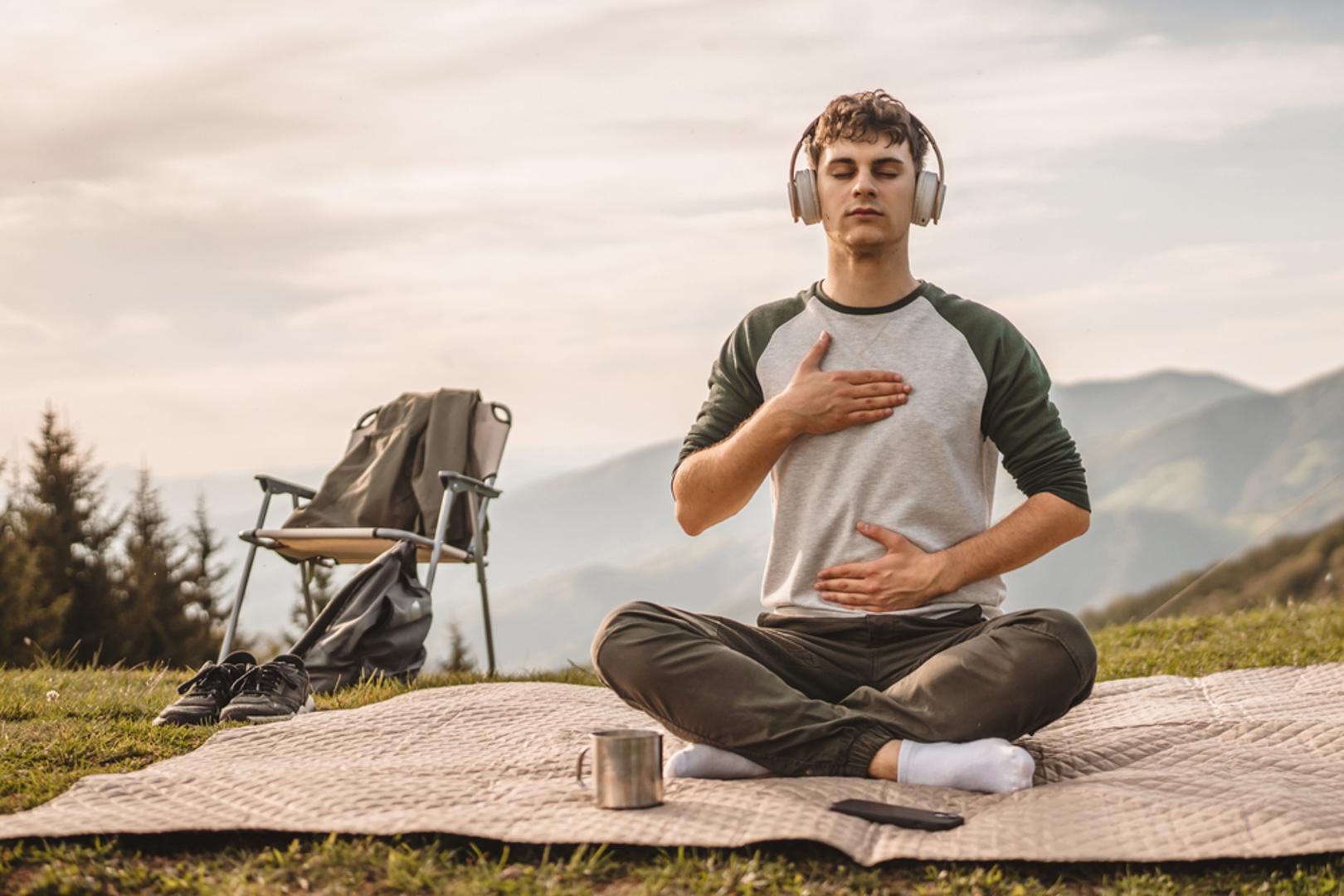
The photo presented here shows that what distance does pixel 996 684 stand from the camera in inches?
102

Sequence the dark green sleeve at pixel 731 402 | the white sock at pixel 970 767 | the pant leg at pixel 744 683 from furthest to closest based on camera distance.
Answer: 1. the dark green sleeve at pixel 731 402
2. the pant leg at pixel 744 683
3. the white sock at pixel 970 767

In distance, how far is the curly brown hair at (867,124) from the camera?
294cm

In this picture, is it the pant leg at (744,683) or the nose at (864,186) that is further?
the nose at (864,186)

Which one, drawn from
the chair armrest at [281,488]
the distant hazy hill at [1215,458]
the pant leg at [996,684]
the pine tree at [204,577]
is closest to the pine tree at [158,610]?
the pine tree at [204,577]

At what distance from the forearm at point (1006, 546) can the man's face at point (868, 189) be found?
0.68 m

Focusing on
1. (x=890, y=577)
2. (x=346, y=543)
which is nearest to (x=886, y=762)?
(x=890, y=577)

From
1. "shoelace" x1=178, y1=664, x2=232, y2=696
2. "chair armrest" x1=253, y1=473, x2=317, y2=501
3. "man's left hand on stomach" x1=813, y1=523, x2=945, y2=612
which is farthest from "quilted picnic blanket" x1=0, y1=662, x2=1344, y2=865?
"chair armrest" x1=253, y1=473, x2=317, y2=501

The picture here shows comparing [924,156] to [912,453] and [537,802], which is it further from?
[537,802]

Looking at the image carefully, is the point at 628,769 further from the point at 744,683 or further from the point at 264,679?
the point at 264,679

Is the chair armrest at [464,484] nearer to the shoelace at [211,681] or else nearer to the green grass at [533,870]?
the shoelace at [211,681]

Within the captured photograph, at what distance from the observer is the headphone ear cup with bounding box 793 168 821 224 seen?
298cm

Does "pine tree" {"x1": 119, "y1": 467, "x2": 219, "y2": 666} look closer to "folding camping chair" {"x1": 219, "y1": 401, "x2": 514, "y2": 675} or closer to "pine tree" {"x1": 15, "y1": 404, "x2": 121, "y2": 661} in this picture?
"pine tree" {"x1": 15, "y1": 404, "x2": 121, "y2": 661}

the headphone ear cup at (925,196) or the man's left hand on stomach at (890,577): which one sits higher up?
the headphone ear cup at (925,196)

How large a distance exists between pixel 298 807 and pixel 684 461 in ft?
3.69
